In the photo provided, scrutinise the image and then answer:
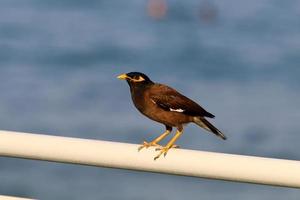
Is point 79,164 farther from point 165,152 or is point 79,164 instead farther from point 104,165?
point 165,152

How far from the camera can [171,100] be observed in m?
5.89

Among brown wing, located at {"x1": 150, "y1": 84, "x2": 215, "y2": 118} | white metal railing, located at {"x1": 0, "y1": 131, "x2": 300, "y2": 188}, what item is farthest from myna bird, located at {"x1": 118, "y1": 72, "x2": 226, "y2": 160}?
white metal railing, located at {"x1": 0, "y1": 131, "x2": 300, "y2": 188}

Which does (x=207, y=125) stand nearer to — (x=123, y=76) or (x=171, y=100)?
(x=171, y=100)

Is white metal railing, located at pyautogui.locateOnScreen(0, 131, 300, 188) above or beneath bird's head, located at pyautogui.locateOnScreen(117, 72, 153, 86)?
beneath

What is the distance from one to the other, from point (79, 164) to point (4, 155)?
0.44 m

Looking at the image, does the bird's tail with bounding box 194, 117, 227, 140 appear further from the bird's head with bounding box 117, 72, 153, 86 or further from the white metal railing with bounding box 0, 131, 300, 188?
the white metal railing with bounding box 0, 131, 300, 188

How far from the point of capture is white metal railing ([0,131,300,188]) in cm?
333

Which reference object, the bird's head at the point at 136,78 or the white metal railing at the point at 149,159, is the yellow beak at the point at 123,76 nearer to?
the bird's head at the point at 136,78

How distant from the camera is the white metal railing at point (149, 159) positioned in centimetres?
333

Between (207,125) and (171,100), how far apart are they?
19.2 inches

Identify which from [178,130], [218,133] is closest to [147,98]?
[178,130]

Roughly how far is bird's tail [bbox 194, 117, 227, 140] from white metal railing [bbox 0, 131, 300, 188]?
1.72 meters

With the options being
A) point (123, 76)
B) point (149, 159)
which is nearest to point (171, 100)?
point (123, 76)

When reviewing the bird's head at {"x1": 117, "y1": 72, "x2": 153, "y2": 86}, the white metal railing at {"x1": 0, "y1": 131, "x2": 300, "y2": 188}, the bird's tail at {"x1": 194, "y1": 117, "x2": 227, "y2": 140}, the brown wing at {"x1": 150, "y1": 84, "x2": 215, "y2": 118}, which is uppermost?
the bird's head at {"x1": 117, "y1": 72, "x2": 153, "y2": 86}
